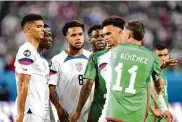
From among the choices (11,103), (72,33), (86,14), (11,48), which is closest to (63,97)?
(72,33)

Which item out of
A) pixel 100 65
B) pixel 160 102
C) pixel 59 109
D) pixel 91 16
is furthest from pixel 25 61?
pixel 91 16

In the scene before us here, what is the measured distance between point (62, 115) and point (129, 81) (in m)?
1.89

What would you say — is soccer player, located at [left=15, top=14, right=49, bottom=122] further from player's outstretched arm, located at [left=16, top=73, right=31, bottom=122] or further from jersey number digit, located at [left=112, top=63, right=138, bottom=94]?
jersey number digit, located at [left=112, top=63, right=138, bottom=94]

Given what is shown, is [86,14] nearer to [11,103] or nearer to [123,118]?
[11,103]

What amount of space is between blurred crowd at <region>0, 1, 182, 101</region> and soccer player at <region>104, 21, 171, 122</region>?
35.1ft

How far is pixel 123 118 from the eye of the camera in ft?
24.7

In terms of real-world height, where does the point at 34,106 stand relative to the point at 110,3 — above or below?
below

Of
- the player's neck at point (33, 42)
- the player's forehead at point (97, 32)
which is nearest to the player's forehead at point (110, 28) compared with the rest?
the player's neck at point (33, 42)

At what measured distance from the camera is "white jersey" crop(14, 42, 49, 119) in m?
8.07

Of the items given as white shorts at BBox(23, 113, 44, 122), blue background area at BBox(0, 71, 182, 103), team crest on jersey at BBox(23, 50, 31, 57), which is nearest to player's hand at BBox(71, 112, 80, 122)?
white shorts at BBox(23, 113, 44, 122)

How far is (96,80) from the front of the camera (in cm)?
884

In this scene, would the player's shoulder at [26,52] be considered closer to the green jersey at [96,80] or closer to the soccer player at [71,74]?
the green jersey at [96,80]

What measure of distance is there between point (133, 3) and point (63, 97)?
10.9m

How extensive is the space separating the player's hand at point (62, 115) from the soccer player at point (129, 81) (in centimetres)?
161
